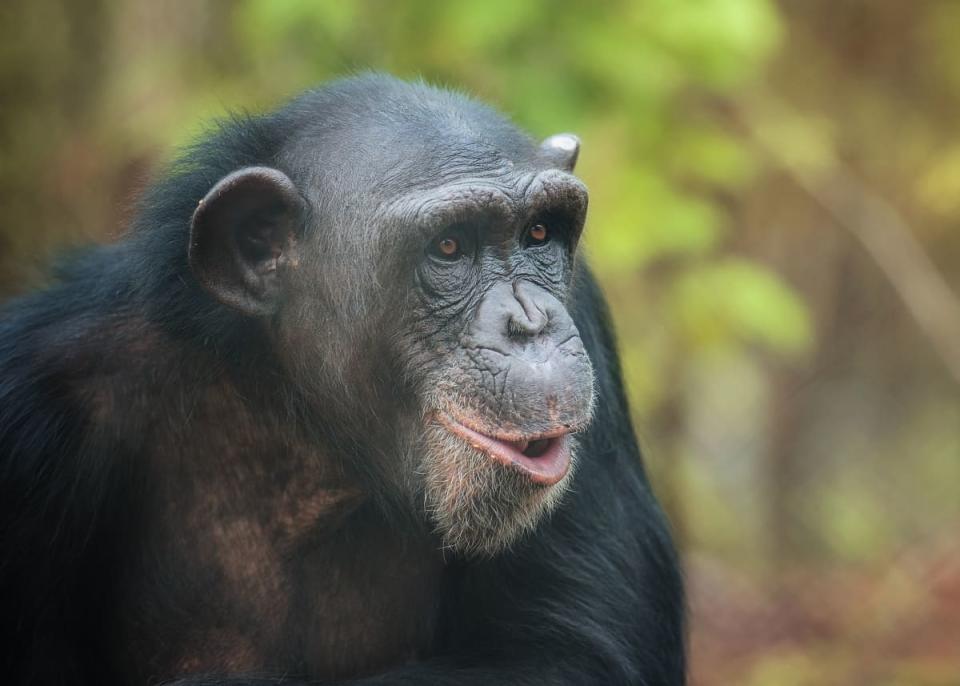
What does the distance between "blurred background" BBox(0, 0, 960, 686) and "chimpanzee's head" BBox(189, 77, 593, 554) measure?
3.30 feet

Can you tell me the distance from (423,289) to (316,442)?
2.78ft

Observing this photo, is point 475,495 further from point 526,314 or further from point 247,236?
point 247,236

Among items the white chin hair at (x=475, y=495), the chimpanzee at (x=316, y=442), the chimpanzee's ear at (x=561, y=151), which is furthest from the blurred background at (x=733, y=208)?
the white chin hair at (x=475, y=495)

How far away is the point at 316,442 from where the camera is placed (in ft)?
17.0

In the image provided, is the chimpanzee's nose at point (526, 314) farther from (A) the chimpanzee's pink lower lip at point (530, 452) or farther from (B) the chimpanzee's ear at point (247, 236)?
(B) the chimpanzee's ear at point (247, 236)

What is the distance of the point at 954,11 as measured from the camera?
12008 millimetres

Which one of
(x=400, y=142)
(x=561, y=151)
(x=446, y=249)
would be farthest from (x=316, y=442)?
(x=561, y=151)

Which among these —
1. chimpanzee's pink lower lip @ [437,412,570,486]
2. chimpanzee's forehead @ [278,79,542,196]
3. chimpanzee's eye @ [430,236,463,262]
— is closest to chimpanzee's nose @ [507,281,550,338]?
chimpanzee's eye @ [430,236,463,262]

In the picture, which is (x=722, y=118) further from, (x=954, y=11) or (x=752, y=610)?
(x=752, y=610)

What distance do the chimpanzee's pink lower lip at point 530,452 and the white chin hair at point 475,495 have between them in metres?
0.03

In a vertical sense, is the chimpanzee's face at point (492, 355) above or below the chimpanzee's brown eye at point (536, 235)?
below

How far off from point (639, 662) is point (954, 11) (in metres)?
8.87

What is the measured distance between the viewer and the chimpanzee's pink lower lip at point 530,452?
4.60 m

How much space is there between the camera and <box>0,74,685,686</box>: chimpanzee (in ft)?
15.8
